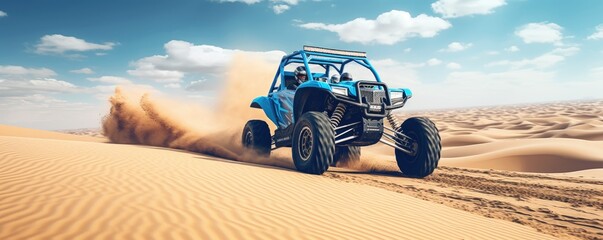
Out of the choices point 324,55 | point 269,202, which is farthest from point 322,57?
point 269,202

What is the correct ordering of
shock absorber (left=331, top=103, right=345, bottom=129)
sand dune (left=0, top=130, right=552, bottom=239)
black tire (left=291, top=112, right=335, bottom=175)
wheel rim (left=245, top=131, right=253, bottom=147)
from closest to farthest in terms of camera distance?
sand dune (left=0, top=130, right=552, bottom=239)
black tire (left=291, top=112, right=335, bottom=175)
shock absorber (left=331, top=103, right=345, bottom=129)
wheel rim (left=245, top=131, right=253, bottom=147)

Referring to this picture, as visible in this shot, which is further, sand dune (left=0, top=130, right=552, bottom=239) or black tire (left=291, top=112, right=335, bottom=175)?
black tire (left=291, top=112, right=335, bottom=175)

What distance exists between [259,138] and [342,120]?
224 centimetres

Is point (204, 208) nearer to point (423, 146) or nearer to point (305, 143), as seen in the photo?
point (305, 143)

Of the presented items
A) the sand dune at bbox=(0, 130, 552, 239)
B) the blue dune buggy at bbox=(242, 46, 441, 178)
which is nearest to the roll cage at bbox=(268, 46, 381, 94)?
the blue dune buggy at bbox=(242, 46, 441, 178)

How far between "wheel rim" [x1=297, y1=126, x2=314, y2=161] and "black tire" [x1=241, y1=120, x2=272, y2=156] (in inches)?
85.3

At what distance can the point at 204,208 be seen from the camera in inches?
157

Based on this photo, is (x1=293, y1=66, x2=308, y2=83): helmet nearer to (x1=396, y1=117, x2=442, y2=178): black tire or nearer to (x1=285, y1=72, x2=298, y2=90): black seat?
(x1=285, y1=72, x2=298, y2=90): black seat

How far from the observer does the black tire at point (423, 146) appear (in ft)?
24.6

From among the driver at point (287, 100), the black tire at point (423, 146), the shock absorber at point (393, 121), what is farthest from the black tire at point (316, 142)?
the black tire at point (423, 146)

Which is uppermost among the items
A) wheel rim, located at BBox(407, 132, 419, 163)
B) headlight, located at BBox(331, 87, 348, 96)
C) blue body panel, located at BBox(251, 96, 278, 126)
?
headlight, located at BBox(331, 87, 348, 96)

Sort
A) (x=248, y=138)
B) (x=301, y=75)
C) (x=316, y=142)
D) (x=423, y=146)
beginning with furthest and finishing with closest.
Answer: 1. (x=248, y=138)
2. (x=301, y=75)
3. (x=423, y=146)
4. (x=316, y=142)

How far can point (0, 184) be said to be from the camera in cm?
454

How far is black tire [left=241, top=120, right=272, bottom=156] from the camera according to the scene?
9328mm
